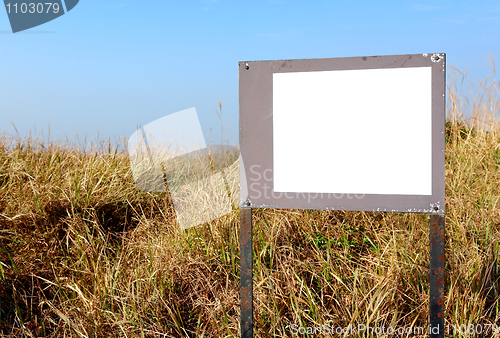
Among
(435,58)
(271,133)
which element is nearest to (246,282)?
(271,133)

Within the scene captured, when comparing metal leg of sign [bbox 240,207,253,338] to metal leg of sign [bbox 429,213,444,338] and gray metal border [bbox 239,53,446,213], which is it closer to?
gray metal border [bbox 239,53,446,213]

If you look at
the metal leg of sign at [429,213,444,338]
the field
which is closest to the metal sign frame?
the metal leg of sign at [429,213,444,338]

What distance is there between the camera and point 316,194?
6.76 feet

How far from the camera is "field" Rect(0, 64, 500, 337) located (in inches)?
88.2

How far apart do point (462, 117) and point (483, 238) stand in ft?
8.57

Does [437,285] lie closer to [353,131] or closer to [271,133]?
[353,131]

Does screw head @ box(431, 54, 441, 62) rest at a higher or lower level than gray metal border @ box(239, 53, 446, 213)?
higher

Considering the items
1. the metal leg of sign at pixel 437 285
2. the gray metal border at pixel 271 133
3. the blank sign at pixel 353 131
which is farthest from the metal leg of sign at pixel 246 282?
the metal leg of sign at pixel 437 285

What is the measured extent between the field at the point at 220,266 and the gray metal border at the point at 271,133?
49cm

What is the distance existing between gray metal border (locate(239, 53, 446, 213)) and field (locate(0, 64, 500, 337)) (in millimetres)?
487

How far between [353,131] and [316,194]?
1.25 feet

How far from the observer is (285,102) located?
6.80 ft

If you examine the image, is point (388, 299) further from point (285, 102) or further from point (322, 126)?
point (285, 102)

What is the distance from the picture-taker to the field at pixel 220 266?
7.35 feet
